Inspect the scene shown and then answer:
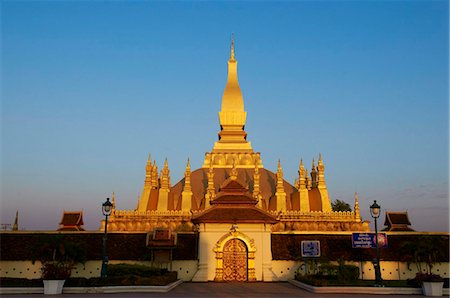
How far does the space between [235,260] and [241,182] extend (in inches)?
291

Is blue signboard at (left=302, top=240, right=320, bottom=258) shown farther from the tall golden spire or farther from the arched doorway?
the tall golden spire

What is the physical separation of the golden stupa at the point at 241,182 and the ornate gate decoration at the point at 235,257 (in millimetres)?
6929

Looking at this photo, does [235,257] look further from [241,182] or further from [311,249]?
[241,182]

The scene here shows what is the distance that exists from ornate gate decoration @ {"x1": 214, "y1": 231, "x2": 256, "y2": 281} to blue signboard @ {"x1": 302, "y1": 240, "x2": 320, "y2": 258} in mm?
2719

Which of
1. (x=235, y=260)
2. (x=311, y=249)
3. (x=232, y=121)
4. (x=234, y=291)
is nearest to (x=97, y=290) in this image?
(x=234, y=291)

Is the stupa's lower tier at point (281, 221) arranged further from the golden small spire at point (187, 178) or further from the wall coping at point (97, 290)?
the wall coping at point (97, 290)

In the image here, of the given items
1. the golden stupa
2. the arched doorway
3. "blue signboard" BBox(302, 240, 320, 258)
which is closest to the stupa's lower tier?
the golden stupa

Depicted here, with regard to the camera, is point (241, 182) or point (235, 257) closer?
point (235, 257)

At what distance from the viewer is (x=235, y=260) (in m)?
24.2

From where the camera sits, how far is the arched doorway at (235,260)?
2403 centimetres

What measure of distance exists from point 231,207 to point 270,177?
866 inches

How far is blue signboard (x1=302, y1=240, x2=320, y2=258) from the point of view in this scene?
2407 cm

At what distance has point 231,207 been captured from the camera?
2520cm

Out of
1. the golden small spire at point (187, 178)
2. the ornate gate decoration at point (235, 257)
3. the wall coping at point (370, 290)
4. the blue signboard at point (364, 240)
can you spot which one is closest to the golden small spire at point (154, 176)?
the golden small spire at point (187, 178)
